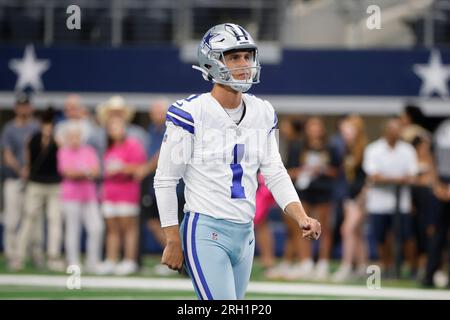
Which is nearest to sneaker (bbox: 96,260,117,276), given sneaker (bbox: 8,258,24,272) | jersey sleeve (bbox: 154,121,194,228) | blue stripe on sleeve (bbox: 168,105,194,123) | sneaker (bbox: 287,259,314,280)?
sneaker (bbox: 8,258,24,272)

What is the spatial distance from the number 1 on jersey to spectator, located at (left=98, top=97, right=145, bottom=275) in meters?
7.76

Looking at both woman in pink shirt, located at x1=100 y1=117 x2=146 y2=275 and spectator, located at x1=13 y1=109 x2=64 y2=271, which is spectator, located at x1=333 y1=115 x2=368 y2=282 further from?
spectator, located at x1=13 y1=109 x2=64 y2=271

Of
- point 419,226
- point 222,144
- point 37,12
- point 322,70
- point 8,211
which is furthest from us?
point 37,12

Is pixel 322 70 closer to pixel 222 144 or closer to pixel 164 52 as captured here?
pixel 164 52

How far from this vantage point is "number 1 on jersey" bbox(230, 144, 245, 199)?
6.57 meters

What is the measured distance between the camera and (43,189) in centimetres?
1480

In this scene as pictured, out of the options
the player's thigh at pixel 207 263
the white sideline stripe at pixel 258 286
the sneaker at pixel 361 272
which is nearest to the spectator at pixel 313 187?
the sneaker at pixel 361 272

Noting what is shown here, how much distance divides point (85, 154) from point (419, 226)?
4.09 meters

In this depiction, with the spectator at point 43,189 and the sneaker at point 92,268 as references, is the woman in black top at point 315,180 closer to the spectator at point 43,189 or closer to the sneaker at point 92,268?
the sneaker at point 92,268

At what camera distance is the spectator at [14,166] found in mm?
14953

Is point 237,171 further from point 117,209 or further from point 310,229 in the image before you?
point 117,209

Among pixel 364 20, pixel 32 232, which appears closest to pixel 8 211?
pixel 32 232

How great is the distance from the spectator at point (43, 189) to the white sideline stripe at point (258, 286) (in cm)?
116

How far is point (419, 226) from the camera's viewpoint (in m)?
14.0
